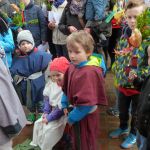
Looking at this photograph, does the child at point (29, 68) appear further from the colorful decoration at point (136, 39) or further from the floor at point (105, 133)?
the colorful decoration at point (136, 39)

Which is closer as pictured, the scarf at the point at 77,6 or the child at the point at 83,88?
the child at the point at 83,88

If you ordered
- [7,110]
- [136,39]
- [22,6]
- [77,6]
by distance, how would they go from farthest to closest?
[22,6]
[77,6]
[136,39]
[7,110]

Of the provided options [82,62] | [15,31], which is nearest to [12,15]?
[15,31]

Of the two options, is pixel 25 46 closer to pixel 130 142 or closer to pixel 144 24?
pixel 144 24

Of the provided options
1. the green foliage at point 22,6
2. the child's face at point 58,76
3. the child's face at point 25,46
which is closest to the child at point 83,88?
the child's face at point 58,76

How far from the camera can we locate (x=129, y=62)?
2.75 m

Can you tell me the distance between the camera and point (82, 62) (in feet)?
7.38

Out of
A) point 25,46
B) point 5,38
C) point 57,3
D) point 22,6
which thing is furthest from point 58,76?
point 57,3

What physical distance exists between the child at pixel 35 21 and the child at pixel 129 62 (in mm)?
1760

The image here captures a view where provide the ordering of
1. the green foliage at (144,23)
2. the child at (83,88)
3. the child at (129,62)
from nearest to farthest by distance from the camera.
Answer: the child at (83,88) → the green foliage at (144,23) → the child at (129,62)

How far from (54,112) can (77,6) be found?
180 centimetres

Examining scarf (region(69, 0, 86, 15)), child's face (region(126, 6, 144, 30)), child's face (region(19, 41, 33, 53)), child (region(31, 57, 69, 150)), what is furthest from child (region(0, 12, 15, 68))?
child's face (region(126, 6, 144, 30))

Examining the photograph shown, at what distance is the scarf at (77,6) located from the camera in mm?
3908

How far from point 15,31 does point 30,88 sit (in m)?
1.05
